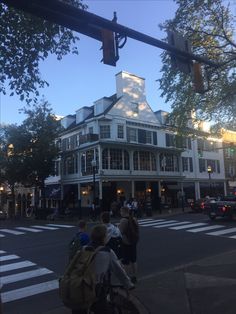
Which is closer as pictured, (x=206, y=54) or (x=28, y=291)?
(x=28, y=291)

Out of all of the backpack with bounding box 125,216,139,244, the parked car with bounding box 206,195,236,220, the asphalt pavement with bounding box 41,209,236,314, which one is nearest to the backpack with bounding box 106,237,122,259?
the backpack with bounding box 125,216,139,244

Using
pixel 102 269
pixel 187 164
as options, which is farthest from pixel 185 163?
pixel 102 269

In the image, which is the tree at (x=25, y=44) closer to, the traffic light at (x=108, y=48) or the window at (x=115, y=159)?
the traffic light at (x=108, y=48)

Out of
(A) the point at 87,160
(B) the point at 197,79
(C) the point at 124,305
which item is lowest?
(C) the point at 124,305

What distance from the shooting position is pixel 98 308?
4.50 meters

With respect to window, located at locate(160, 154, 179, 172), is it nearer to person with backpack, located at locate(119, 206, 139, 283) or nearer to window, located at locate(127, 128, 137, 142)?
window, located at locate(127, 128, 137, 142)

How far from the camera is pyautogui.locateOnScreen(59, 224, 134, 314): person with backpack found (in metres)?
4.03

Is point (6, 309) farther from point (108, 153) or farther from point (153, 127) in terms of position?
point (153, 127)

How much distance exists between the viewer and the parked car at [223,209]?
73.9 ft

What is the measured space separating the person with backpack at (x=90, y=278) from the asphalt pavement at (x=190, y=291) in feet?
6.41

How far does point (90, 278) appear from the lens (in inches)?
161

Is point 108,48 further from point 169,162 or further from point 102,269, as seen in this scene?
point 169,162

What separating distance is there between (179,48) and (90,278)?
222 inches

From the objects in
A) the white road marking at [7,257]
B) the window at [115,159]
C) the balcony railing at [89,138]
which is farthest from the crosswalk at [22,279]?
the balcony railing at [89,138]
